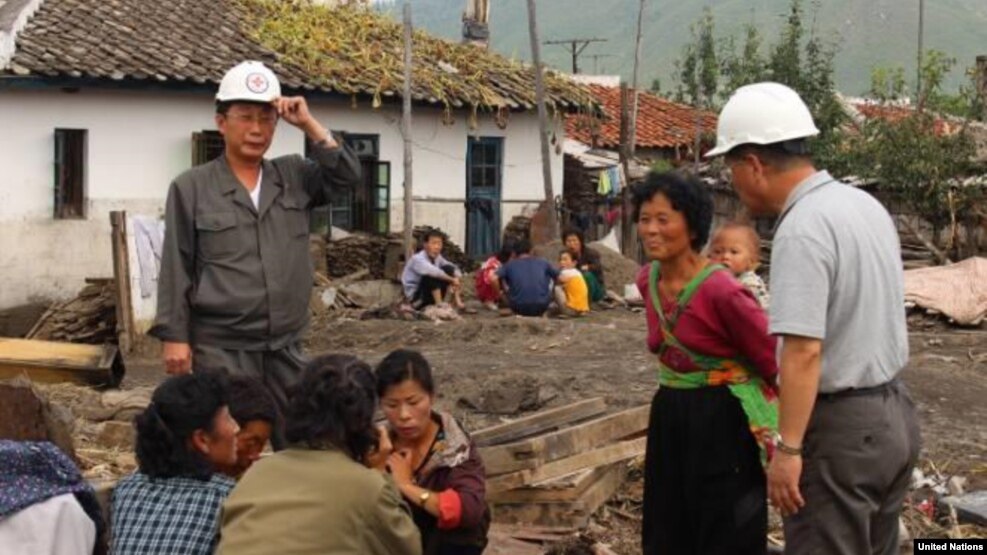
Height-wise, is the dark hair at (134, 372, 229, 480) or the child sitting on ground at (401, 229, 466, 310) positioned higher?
the dark hair at (134, 372, 229, 480)

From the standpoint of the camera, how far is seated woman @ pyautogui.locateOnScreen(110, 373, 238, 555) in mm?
3869

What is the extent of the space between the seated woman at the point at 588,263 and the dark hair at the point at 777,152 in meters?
12.9

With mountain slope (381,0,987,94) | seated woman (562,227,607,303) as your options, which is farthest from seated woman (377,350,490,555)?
mountain slope (381,0,987,94)

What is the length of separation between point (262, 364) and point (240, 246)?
43 centimetres

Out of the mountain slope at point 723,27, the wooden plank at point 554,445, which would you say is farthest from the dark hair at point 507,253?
the mountain slope at point 723,27

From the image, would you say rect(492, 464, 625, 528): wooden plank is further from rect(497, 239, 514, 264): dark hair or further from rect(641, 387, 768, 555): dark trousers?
rect(497, 239, 514, 264): dark hair

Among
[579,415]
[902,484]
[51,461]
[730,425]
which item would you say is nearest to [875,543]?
[902,484]

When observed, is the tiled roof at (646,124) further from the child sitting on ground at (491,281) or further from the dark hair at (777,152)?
the dark hair at (777,152)

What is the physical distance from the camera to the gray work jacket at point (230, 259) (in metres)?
5.04

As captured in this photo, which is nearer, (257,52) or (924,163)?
(924,163)

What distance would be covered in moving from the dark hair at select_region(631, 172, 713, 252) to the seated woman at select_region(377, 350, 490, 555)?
3.01 feet

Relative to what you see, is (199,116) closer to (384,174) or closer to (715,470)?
(384,174)

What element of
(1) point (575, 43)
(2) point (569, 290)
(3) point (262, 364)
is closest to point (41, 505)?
(3) point (262, 364)

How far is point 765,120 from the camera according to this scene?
4.00 meters
